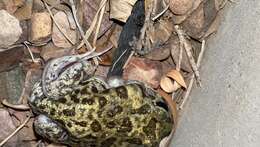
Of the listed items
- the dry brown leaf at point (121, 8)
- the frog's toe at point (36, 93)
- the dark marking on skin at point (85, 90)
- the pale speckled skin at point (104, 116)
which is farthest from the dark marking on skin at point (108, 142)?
the dry brown leaf at point (121, 8)

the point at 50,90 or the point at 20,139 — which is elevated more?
the point at 50,90

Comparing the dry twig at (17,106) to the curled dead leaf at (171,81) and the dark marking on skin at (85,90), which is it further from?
the curled dead leaf at (171,81)

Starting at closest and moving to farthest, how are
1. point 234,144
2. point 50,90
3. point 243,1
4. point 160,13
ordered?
1. point 234,144
2. point 243,1
3. point 50,90
4. point 160,13

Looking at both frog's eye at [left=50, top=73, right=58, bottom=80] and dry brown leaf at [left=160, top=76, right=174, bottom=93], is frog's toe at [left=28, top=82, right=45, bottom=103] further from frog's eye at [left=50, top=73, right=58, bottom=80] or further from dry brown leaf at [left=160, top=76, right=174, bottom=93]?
dry brown leaf at [left=160, top=76, right=174, bottom=93]

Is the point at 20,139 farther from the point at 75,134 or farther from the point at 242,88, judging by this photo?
the point at 242,88

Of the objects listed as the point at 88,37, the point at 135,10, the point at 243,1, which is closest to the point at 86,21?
the point at 88,37

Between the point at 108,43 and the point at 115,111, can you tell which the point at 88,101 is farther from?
the point at 108,43

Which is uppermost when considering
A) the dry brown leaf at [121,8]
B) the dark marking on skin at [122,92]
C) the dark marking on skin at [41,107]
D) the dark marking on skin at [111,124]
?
the dry brown leaf at [121,8]
